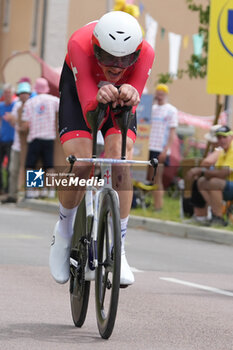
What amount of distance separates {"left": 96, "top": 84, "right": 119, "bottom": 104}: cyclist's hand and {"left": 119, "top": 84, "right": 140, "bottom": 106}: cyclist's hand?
3cm

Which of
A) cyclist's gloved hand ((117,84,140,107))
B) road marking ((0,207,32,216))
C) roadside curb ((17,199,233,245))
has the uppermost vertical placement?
cyclist's gloved hand ((117,84,140,107))

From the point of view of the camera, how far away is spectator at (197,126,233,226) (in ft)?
46.9

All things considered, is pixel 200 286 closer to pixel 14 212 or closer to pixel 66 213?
pixel 66 213

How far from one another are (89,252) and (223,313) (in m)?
1.65

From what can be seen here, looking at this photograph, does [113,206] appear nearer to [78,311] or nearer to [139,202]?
[78,311]

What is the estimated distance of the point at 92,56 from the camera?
633 centimetres

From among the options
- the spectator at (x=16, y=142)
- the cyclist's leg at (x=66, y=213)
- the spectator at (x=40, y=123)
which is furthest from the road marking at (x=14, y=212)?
the cyclist's leg at (x=66, y=213)

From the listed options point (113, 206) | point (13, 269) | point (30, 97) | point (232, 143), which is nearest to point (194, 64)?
point (30, 97)

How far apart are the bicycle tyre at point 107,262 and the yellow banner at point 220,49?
→ 279 inches

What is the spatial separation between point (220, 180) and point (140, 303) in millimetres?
6878

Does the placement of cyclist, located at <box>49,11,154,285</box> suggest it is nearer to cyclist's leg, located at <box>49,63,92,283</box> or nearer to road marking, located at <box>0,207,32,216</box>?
cyclist's leg, located at <box>49,63,92,283</box>

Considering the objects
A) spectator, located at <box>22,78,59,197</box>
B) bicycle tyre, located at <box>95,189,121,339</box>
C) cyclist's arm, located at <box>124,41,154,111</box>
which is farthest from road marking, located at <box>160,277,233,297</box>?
spectator, located at <box>22,78,59,197</box>

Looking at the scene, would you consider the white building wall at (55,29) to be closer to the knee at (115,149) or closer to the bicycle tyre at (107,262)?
the knee at (115,149)

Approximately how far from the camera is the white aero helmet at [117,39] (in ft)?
19.7
